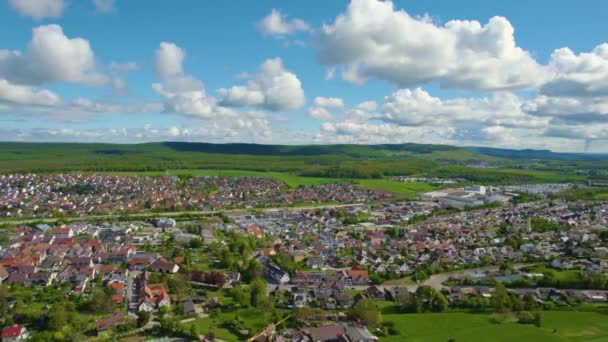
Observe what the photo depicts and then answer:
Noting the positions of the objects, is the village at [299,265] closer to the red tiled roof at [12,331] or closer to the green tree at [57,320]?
the red tiled roof at [12,331]

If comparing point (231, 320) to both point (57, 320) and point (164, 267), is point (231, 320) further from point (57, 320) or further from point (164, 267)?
point (164, 267)

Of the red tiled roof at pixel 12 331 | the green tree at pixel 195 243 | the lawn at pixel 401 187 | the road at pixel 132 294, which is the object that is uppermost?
the lawn at pixel 401 187

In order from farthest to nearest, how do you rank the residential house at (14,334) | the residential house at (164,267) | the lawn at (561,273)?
the residential house at (164,267), the lawn at (561,273), the residential house at (14,334)

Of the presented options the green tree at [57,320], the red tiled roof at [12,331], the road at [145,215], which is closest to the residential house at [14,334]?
the red tiled roof at [12,331]

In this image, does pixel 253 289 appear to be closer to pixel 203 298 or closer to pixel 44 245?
pixel 203 298

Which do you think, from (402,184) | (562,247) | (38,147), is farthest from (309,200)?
(38,147)

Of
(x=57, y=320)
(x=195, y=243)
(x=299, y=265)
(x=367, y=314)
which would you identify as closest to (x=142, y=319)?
(x=57, y=320)
